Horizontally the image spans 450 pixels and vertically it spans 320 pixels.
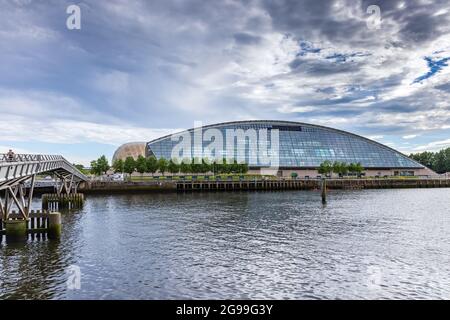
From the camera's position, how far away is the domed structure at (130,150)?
173m

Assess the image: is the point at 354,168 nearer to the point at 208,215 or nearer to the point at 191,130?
the point at 191,130

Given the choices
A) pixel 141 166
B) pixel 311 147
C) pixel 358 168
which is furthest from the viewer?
pixel 311 147

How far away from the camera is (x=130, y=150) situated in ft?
575

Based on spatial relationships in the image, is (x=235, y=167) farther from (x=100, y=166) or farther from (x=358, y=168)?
(x=358, y=168)

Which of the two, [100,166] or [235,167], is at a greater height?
[100,166]

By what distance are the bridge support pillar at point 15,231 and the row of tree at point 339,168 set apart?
126 m

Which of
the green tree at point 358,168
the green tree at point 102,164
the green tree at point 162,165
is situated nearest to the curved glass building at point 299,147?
the green tree at point 358,168

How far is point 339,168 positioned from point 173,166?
65674mm

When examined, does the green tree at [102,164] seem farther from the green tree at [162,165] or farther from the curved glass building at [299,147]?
the green tree at [162,165]

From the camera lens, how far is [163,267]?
2408 centimetres

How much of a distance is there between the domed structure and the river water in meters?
132

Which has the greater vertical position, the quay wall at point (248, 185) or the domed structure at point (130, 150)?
the domed structure at point (130, 150)

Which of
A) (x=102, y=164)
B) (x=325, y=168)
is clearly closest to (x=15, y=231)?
(x=102, y=164)
